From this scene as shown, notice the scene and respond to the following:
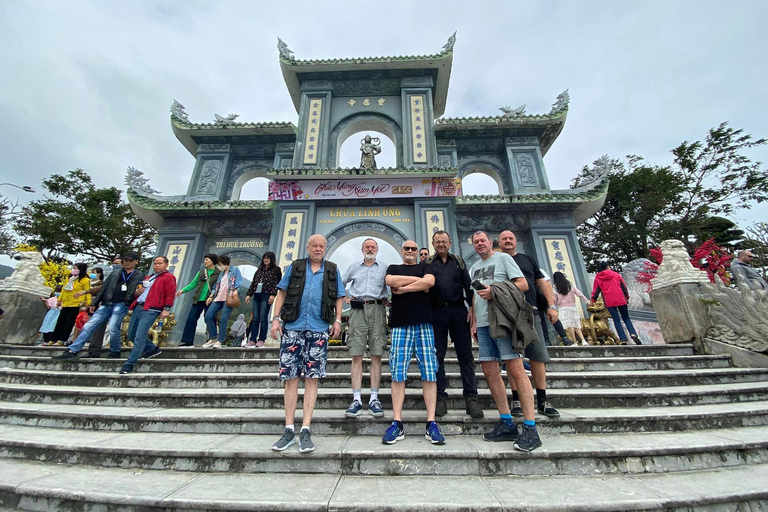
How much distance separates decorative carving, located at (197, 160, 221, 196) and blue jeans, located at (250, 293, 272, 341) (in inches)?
307

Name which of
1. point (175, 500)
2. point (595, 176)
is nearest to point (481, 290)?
point (175, 500)

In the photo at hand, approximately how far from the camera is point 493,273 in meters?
2.88

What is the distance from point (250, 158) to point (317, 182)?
14.3 ft

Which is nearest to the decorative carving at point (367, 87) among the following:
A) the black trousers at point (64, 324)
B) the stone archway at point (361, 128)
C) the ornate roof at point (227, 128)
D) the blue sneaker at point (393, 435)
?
the stone archway at point (361, 128)

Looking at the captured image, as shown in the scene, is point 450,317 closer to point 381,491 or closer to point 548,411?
point 548,411

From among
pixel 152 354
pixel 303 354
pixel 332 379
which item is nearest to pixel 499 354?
pixel 303 354

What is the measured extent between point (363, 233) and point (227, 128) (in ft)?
22.7

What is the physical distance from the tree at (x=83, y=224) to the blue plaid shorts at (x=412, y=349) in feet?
69.7

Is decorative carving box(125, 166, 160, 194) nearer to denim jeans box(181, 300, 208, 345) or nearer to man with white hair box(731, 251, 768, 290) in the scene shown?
denim jeans box(181, 300, 208, 345)

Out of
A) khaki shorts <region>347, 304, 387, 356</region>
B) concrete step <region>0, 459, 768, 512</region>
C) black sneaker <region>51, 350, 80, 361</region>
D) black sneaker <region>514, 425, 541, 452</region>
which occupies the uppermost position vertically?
khaki shorts <region>347, 304, 387, 356</region>

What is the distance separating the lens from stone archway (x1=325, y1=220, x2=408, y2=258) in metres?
9.97

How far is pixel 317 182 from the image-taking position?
1005cm

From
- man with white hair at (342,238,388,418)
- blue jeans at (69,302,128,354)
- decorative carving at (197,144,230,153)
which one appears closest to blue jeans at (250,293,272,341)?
blue jeans at (69,302,128,354)

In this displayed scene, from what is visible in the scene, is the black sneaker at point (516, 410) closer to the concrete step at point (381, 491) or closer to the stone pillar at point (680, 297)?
the concrete step at point (381, 491)
